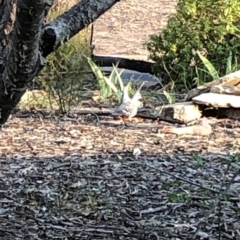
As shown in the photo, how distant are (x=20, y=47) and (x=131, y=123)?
14.6ft

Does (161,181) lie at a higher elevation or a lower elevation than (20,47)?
lower

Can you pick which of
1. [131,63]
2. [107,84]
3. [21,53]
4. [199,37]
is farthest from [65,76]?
[21,53]

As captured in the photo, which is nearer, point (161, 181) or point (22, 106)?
point (161, 181)

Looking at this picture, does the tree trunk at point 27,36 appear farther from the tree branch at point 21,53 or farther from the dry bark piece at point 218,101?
the dry bark piece at point 218,101

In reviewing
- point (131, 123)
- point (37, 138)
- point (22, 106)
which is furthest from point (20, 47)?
point (22, 106)

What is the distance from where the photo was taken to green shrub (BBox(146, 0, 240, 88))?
9094 millimetres

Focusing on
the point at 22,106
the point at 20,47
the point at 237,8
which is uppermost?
the point at 20,47

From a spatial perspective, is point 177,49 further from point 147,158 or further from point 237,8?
point 147,158

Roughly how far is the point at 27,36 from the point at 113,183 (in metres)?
2.56

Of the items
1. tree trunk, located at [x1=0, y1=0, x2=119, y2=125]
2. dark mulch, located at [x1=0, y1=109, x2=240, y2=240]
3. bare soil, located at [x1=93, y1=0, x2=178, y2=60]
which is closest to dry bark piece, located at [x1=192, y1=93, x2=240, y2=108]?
dark mulch, located at [x1=0, y1=109, x2=240, y2=240]

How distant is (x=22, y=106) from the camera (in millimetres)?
8094

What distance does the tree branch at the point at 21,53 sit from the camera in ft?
8.59

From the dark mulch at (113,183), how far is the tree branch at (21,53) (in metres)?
0.89

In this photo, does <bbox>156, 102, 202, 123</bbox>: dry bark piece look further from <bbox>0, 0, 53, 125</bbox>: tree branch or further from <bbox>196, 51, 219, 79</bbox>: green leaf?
<bbox>0, 0, 53, 125</bbox>: tree branch
